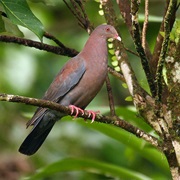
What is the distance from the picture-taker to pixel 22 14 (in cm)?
298

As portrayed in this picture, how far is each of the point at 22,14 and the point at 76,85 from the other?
1.39 m

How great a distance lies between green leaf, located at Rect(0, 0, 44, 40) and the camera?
9.74 ft

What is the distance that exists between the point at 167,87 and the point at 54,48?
728mm

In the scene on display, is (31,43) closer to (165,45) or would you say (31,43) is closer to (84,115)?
(84,115)

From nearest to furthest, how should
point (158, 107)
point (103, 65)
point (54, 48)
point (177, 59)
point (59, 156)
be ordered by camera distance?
point (158, 107), point (177, 59), point (54, 48), point (103, 65), point (59, 156)

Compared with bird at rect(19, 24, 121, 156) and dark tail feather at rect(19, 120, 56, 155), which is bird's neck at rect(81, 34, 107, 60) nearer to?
bird at rect(19, 24, 121, 156)

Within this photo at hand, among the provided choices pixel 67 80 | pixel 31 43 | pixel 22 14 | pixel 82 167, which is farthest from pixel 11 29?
pixel 82 167

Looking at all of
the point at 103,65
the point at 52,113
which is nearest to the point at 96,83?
the point at 103,65

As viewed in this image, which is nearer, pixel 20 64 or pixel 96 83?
pixel 96 83

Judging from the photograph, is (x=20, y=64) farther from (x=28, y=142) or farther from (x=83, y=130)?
(x=28, y=142)

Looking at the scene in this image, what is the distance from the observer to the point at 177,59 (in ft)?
10.1

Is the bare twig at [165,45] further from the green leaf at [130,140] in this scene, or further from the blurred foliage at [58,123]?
the blurred foliage at [58,123]

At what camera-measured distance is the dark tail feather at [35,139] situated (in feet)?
14.1

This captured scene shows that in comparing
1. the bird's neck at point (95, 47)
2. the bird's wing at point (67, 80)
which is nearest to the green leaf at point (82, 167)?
the bird's wing at point (67, 80)
